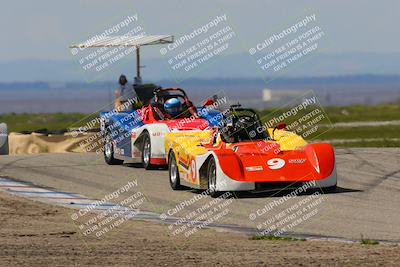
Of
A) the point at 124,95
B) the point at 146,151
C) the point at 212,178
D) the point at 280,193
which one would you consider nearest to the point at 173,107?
the point at 146,151

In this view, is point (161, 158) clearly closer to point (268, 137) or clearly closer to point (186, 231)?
point (268, 137)

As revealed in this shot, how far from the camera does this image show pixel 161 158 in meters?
22.3

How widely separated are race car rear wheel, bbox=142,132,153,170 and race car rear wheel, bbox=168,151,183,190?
281cm

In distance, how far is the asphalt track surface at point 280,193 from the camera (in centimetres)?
1481

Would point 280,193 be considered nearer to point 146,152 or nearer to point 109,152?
point 146,152

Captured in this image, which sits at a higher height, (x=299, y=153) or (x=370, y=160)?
(x=299, y=153)

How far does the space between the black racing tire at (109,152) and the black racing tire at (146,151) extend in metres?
1.43

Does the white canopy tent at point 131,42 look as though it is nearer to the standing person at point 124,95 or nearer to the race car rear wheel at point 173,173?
the standing person at point 124,95

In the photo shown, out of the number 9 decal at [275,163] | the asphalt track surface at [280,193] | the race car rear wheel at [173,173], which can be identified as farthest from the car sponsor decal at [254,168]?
the race car rear wheel at [173,173]

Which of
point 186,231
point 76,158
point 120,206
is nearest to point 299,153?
point 120,206

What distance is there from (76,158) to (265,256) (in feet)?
47.1

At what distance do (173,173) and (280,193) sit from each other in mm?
2347

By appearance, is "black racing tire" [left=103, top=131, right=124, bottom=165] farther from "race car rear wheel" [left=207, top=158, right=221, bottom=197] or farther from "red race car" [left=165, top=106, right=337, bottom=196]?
"race car rear wheel" [left=207, top=158, right=221, bottom=197]

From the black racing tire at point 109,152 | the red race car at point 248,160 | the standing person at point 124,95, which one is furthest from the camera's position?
the standing person at point 124,95
